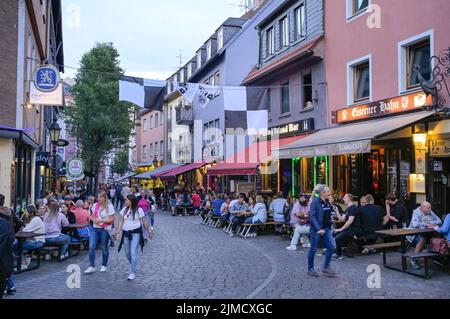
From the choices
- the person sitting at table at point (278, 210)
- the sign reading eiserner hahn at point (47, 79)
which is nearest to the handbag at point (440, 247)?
the person sitting at table at point (278, 210)

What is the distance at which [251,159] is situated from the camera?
1933cm

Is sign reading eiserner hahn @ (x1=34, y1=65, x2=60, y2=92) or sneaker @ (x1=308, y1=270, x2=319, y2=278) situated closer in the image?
sneaker @ (x1=308, y1=270, x2=319, y2=278)

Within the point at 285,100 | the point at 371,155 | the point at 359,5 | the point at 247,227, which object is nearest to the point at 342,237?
the point at 371,155

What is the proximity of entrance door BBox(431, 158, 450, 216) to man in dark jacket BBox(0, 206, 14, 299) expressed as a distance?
9.95 m

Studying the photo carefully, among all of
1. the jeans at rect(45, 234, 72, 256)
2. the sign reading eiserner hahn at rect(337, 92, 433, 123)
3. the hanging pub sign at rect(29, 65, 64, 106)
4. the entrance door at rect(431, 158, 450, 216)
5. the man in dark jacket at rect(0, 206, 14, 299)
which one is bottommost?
the jeans at rect(45, 234, 72, 256)

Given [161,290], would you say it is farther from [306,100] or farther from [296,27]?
[296,27]

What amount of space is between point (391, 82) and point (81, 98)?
87.0 ft

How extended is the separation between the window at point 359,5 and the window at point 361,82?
1789 millimetres

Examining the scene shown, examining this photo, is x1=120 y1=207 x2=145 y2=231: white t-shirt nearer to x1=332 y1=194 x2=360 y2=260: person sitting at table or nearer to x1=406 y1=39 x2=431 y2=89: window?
x1=332 y1=194 x2=360 y2=260: person sitting at table

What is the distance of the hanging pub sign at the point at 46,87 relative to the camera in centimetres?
1332

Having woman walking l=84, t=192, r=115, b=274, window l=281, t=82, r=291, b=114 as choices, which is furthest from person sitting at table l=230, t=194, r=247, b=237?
woman walking l=84, t=192, r=115, b=274

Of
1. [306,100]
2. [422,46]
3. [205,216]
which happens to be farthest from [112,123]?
[422,46]

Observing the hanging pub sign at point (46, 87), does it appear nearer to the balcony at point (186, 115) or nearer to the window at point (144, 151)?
the balcony at point (186, 115)

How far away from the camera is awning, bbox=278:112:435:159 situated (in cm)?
1095
